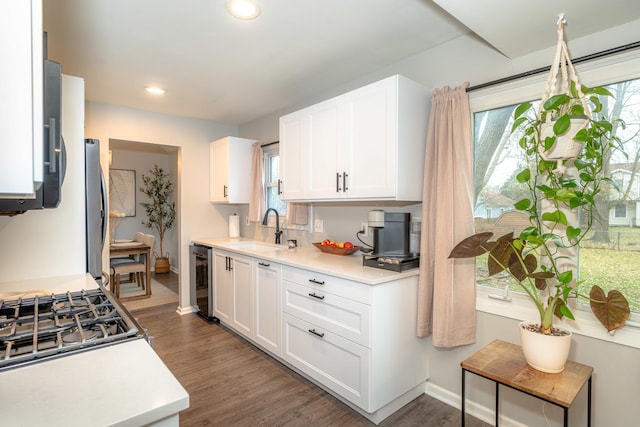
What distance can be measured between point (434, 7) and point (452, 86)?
0.54 m

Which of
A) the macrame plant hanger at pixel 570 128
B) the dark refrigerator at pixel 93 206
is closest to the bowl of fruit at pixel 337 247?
the macrame plant hanger at pixel 570 128

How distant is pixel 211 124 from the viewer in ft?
14.3

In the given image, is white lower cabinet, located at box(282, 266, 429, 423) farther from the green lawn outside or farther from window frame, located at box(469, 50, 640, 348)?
the green lawn outside

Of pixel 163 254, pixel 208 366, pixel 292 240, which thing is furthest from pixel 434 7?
pixel 163 254

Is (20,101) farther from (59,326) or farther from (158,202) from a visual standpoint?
(158,202)

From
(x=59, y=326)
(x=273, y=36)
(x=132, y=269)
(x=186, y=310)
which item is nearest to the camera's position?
(x=59, y=326)

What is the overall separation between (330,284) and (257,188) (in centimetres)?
202

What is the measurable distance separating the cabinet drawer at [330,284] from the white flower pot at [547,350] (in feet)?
2.65

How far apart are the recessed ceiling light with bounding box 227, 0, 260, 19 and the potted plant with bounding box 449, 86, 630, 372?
4.80 feet

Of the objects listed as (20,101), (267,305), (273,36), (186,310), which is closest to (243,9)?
(273,36)

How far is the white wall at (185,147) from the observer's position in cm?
363

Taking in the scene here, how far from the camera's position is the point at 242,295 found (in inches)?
126

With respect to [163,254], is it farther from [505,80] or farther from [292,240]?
[505,80]

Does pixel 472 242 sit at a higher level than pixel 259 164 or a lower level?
lower
